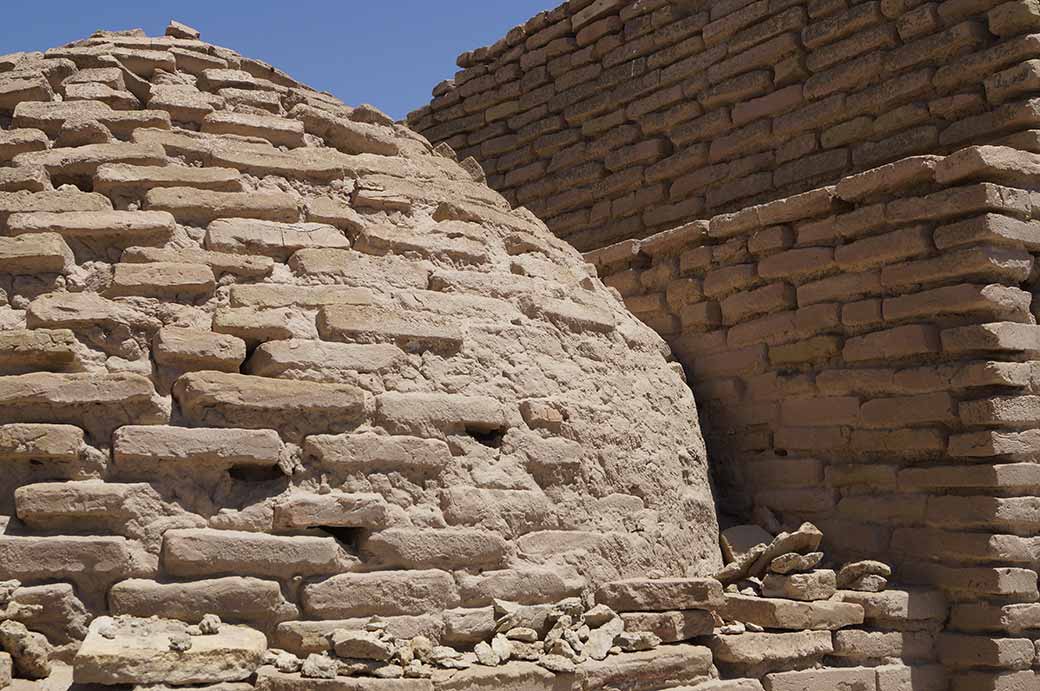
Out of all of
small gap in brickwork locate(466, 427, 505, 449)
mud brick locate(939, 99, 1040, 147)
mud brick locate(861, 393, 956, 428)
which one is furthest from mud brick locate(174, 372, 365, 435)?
mud brick locate(939, 99, 1040, 147)

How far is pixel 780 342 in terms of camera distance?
13.8 feet

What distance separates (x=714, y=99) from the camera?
573 cm

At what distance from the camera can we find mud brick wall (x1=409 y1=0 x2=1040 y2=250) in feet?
15.4

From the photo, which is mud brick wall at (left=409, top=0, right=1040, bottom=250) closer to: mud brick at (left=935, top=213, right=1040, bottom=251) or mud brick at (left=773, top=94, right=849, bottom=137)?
mud brick at (left=773, top=94, right=849, bottom=137)

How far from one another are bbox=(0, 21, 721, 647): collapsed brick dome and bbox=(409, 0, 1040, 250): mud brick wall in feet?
5.89

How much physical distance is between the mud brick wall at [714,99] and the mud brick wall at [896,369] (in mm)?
916

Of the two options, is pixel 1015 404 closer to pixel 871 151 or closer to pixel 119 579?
pixel 871 151

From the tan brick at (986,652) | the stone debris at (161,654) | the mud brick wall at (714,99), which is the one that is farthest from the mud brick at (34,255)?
the mud brick wall at (714,99)

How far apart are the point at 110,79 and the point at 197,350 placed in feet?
3.92

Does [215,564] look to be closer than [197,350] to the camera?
Yes

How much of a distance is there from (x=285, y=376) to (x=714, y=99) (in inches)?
135

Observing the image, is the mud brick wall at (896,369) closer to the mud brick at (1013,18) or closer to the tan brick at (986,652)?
the tan brick at (986,652)

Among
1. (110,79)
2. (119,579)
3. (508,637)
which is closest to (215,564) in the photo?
(119,579)

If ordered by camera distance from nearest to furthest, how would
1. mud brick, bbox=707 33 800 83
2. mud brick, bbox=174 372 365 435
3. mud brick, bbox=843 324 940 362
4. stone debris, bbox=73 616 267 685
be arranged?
1. stone debris, bbox=73 616 267 685
2. mud brick, bbox=174 372 365 435
3. mud brick, bbox=843 324 940 362
4. mud brick, bbox=707 33 800 83
